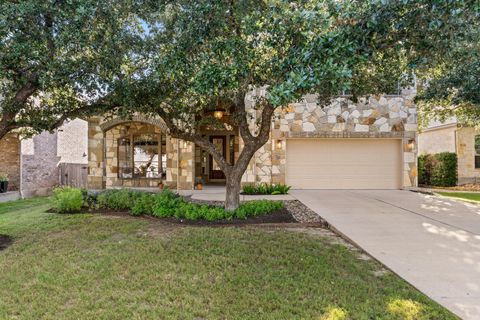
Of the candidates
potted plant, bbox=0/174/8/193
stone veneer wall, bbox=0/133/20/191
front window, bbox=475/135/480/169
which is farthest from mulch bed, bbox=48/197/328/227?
front window, bbox=475/135/480/169

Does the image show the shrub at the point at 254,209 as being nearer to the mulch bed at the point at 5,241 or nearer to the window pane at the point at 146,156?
the mulch bed at the point at 5,241

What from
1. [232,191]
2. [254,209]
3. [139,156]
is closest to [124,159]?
[139,156]

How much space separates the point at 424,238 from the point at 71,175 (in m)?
15.4

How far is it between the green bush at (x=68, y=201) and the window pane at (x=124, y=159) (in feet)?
16.5

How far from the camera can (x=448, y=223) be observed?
6.45 m

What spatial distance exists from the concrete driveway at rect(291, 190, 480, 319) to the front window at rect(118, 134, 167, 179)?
275 inches

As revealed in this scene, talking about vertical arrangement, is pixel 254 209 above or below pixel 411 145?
below

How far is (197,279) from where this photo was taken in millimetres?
3773

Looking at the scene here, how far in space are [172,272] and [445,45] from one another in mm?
5219

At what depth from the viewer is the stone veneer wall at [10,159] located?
529 inches

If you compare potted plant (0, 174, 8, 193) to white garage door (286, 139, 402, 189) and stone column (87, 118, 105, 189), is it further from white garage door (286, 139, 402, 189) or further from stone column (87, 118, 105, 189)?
white garage door (286, 139, 402, 189)

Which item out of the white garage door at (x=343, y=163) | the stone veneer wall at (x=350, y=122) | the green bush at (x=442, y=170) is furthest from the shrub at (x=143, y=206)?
the green bush at (x=442, y=170)

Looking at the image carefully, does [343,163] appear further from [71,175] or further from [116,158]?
[71,175]

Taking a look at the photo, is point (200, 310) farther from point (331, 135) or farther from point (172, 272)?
point (331, 135)
